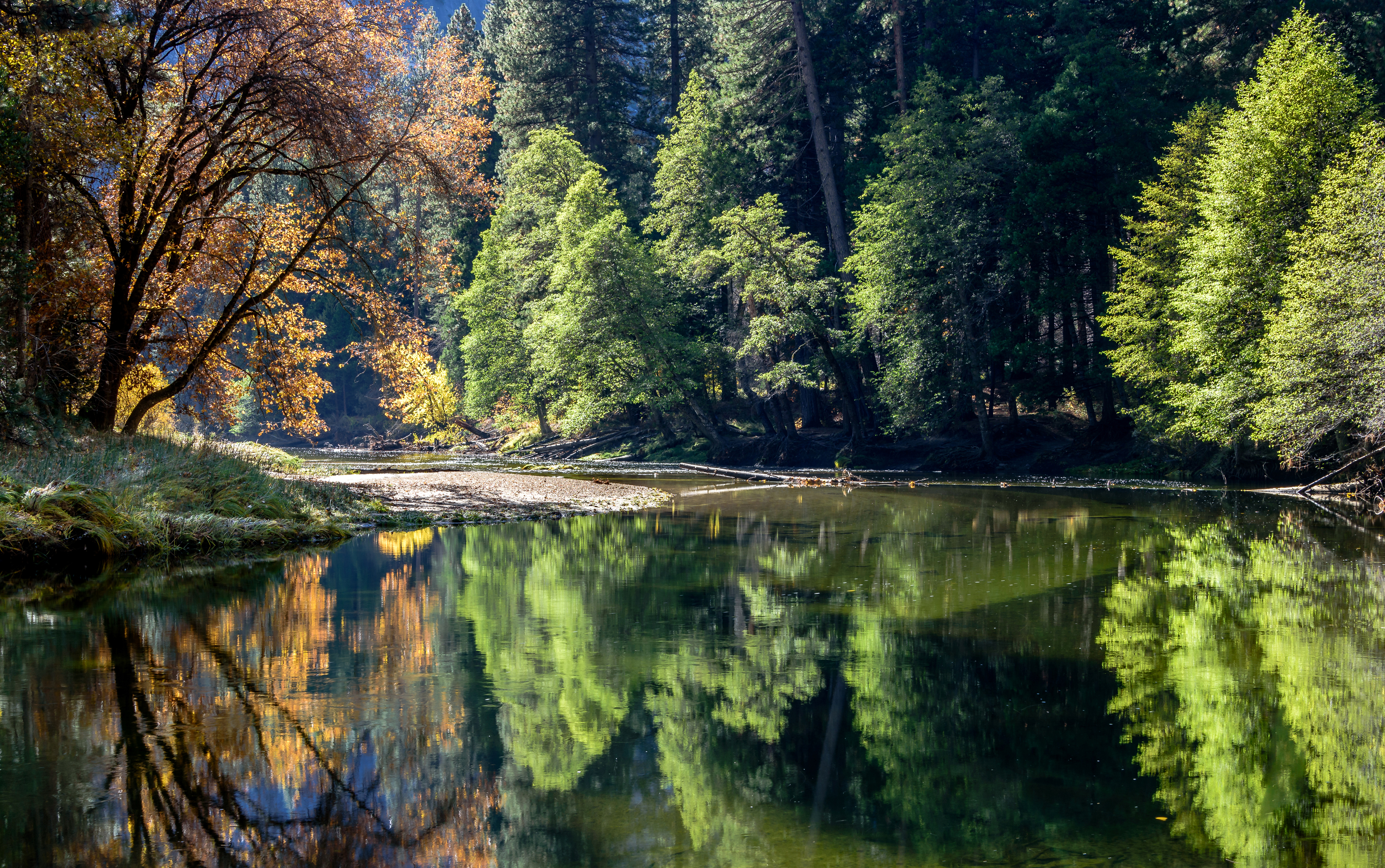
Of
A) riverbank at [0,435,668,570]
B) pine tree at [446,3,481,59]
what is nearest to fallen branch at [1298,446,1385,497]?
riverbank at [0,435,668,570]

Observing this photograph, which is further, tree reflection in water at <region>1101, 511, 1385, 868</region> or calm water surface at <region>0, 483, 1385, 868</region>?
tree reflection in water at <region>1101, 511, 1385, 868</region>

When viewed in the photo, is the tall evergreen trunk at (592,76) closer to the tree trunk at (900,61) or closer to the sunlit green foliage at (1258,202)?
the tree trunk at (900,61)

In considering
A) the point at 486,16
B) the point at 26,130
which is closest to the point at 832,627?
the point at 26,130

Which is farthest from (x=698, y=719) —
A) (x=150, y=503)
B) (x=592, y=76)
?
(x=592, y=76)

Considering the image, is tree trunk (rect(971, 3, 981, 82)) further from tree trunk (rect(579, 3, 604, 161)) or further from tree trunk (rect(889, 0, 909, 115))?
tree trunk (rect(579, 3, 604, 161))

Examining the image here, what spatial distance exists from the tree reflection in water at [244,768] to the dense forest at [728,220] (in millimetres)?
9327

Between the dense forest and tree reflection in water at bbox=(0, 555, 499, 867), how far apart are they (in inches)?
367

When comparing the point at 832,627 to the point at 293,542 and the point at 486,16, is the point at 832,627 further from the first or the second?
the point at 486,16

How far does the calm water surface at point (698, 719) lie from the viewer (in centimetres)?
391

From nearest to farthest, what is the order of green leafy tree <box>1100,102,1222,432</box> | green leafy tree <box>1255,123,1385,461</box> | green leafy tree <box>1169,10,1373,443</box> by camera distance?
green leafy tree <box>1255,123,1385,461</box> → green leafy tree <box>1169,10,1373,443</box> → green leafy tree <box>1100,102,1222,432</box>

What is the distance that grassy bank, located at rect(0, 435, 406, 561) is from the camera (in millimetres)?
10859

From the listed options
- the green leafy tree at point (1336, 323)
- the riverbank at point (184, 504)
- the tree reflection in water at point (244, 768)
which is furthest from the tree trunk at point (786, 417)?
the tree reflection in water at point (244, 768)

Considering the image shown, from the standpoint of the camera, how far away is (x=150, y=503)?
41.1 ft

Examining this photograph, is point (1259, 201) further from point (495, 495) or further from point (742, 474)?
point (495, 495)
